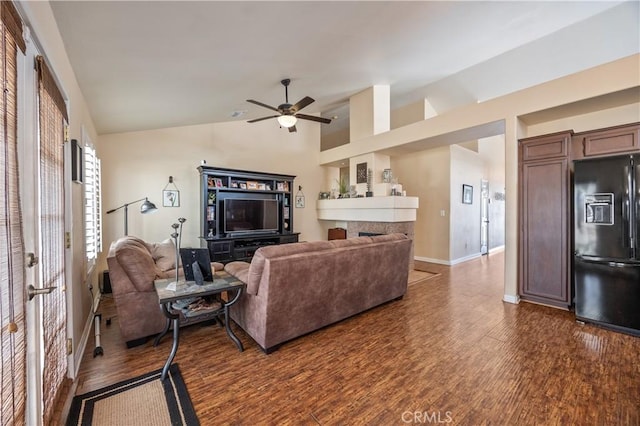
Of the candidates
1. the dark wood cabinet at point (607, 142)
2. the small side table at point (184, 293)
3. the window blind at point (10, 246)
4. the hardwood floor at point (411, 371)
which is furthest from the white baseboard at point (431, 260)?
the window blind at point (10, 246)

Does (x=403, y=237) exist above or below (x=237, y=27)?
below

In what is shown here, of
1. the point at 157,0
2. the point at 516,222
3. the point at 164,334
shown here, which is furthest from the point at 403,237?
the point at 157,0

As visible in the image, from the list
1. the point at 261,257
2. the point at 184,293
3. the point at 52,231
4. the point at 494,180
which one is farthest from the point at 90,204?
the point at 494,180

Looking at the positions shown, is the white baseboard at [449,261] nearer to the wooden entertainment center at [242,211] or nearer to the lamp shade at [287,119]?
the wooden entertainment center at [242,211]

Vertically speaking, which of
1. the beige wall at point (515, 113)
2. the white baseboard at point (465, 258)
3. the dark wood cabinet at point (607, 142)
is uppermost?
the beige wall at point (515, 113)

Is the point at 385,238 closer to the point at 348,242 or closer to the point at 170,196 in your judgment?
the point at 348,242

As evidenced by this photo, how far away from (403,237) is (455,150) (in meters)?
3.75

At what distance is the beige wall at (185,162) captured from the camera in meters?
4.58

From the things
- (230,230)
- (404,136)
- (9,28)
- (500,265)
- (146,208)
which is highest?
(404,136)

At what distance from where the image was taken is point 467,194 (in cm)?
668

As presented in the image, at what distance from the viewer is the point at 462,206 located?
21.4 feet

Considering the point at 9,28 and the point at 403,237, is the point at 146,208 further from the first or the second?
the point at 403,237

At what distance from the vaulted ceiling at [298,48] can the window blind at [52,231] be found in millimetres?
611

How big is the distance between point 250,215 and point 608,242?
533 cm
